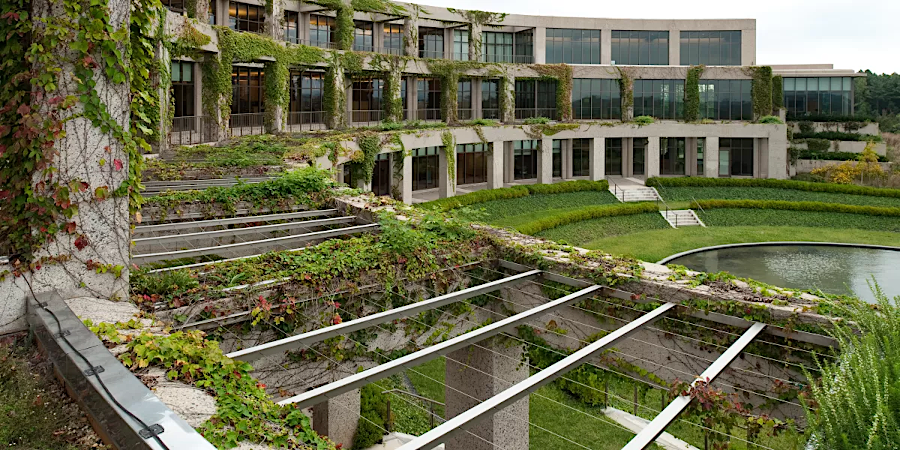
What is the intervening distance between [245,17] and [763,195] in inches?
1307

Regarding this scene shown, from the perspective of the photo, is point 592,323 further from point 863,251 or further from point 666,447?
point 863,251

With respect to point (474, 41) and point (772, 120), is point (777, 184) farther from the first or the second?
point (474, 41)

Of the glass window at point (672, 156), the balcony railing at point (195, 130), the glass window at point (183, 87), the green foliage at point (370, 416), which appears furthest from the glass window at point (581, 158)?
the green foliage at point (370, 416)

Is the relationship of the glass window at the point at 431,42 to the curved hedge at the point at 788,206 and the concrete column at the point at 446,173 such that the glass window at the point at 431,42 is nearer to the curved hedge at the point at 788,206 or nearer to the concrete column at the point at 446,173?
the concrete column at the point at 446,173

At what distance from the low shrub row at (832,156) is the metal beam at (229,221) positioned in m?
51.8

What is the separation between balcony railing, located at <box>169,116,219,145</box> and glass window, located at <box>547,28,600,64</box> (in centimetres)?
3142

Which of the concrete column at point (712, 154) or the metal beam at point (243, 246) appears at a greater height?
the concrete column at point (712, 154)

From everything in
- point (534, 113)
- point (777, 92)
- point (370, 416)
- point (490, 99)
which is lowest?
point (370, 416)

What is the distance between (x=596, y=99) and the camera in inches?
2172

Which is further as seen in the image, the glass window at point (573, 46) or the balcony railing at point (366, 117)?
the glass window at point (573, 46)

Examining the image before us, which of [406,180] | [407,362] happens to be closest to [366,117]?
[406,180]

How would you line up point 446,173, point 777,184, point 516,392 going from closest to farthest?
point 516,392 < point 446,173 < point 777,184

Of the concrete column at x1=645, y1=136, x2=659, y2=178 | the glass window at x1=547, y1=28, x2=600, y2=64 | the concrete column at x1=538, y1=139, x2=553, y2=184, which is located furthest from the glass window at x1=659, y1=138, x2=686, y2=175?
the concrete column at x1=538, y1=139, x2=553, y2=184

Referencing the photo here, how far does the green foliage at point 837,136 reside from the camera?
185 ft
